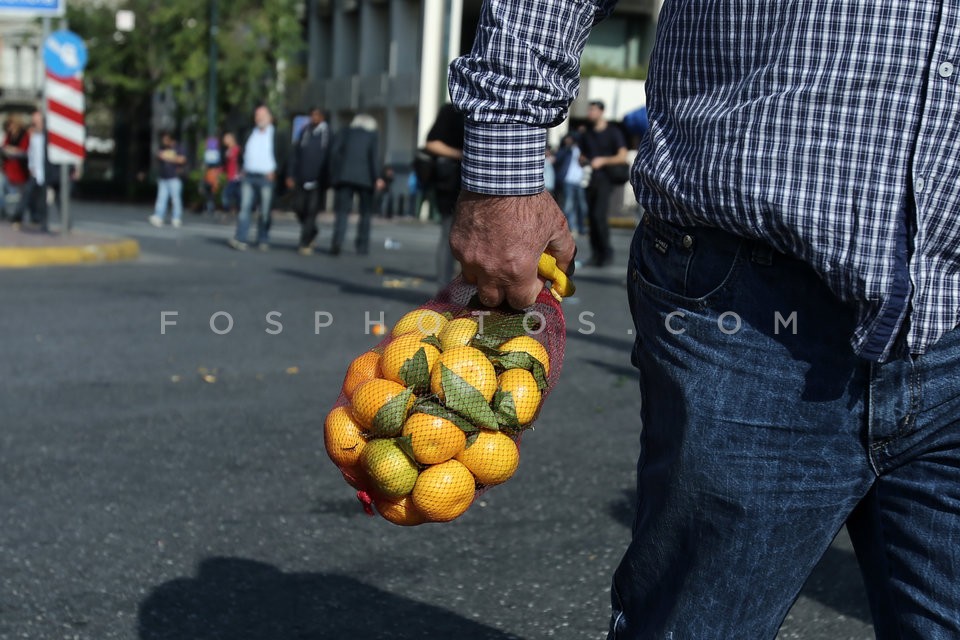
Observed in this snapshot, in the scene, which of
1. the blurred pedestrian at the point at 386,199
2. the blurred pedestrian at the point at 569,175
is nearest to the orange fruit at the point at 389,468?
the blurred pedestrian at the point at 569,175

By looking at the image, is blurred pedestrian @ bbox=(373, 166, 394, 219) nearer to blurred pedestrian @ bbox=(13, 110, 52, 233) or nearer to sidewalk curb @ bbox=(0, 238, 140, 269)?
blurred pedestrian @ bbox=(13, 110, 52, 233)

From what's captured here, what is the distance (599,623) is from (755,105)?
1.95m

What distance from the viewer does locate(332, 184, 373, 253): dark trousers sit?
15080 mm

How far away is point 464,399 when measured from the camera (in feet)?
6.09

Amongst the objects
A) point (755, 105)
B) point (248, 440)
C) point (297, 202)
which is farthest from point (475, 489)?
point (297, 202)

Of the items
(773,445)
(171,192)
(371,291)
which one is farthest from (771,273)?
(171,192)

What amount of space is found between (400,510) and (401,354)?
0.24 metres

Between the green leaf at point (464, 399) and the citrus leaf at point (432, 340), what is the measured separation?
0.09 metres

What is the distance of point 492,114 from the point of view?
1726 millimetres

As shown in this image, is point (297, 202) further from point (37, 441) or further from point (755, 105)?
point (755, 105)

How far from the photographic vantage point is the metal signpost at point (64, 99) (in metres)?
15.3

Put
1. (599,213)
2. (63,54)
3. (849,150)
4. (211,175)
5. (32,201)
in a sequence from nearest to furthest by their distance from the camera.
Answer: (849,150) → (599,213) → (63,54) → (32,201) → (211,175)

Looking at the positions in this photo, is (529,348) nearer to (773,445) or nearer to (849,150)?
(773,445)

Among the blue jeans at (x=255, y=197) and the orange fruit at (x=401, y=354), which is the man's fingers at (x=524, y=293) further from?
the blue jeans at (x=255, y=197)
